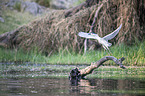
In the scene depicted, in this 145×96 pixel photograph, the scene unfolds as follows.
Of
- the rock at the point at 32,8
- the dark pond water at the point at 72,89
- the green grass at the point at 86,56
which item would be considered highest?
the rock at the point at 32,8

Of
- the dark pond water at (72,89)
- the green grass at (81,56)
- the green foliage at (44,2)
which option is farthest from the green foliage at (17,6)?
the dark pond water at (72,89)

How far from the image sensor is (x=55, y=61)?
1107cm

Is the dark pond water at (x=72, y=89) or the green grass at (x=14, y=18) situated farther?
the green grass at (x=14, y=18)

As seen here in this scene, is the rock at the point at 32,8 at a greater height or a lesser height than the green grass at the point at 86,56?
greater

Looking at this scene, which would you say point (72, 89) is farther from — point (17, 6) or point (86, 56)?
point (17, 6)

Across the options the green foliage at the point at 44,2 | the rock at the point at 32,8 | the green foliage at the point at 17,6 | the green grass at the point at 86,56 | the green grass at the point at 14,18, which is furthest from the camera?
the green foliage at the point at 44,2

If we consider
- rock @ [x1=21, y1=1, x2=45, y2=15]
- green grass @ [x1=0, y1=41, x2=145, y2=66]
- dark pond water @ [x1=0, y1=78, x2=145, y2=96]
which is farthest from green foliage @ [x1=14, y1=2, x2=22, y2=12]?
dark pond water @ [x1=0, y1=78, x2=145, y2=96]

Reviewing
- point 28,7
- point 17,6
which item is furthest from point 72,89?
point 17,6

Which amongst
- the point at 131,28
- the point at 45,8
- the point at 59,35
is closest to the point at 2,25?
the point at 45,8

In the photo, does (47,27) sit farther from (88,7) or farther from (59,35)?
(88,7)

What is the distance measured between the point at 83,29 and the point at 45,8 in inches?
511

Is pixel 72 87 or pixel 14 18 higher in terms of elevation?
pixel 14 18

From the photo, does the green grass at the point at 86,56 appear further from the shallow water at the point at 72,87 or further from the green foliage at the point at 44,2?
the green foliage at the point at 44,2

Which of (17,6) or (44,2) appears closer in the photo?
(17,6)
